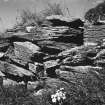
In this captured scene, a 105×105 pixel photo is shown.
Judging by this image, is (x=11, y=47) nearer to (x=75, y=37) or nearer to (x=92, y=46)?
(x=75, y=37)

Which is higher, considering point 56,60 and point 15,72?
point 56,60

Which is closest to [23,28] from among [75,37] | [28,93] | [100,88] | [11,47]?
[11,47]

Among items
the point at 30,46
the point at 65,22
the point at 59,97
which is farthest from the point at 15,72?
the point at 59,97

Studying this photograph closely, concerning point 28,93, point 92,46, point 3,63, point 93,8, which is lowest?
point 28,93

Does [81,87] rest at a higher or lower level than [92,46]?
lower

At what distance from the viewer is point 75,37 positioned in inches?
586

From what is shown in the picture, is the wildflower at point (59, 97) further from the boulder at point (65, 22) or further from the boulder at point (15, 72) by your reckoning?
the boulder at point (65, 22)

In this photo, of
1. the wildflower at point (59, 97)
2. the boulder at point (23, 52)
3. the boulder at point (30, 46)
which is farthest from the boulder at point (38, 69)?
the wildflower at point (59, 97)

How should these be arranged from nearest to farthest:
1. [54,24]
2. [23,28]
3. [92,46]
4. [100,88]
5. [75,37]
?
1. [100,88]
2. [92,46]
3. [75,37]
4. [54,24]
5. [23,28]

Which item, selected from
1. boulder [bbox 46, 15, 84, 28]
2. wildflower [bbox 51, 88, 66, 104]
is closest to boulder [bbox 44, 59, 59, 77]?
wildflower [bbox 51, 88, 66, 104]

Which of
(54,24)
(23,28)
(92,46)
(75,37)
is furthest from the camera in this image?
(23,28)

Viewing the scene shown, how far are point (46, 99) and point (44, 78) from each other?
1.78 m

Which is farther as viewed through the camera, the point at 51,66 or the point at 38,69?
the point at 38,69

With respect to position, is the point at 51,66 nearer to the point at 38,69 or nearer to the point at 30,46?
the point at 38,69
